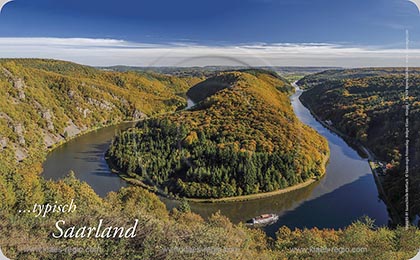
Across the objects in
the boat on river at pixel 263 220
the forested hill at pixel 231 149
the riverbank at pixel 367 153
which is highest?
the forested hill at pixel 231 149

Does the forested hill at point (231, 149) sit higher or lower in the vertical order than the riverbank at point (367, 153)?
higher

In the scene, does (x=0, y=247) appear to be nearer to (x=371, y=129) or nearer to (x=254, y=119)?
(x=254, y=119)

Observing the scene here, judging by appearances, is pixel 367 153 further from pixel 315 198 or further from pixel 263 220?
pixel 263 220

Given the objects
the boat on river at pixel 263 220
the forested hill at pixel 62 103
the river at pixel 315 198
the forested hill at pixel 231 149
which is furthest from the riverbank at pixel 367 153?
the forested hill at pixel 62 103

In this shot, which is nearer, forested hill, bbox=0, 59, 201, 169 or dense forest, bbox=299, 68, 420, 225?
dense forest, bbox=299, 68, 420, 225

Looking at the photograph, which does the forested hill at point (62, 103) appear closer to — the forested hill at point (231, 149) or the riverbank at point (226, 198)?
the forested hill at point (231, 149)

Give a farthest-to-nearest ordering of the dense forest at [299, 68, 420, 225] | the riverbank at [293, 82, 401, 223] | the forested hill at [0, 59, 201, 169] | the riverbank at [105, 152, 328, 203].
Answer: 1. the forested hill at [0, 59, 201, 169]
2. the riverbank at [105, 152, 328, 203]
3. the riverbank at [293, 82, 401, 223]
4. the dense forest at [299, 68, 420, 225]

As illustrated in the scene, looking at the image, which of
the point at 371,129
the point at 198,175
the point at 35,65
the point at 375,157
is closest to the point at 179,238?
the point at 198,175

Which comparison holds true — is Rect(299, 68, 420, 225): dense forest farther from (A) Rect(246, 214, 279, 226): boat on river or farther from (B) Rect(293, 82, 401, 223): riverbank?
(A) Rect(246, 214, 279, 226): boat on river

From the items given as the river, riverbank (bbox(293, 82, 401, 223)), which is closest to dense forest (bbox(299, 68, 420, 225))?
riverbank (bbox(293, 82, 401, 223))
